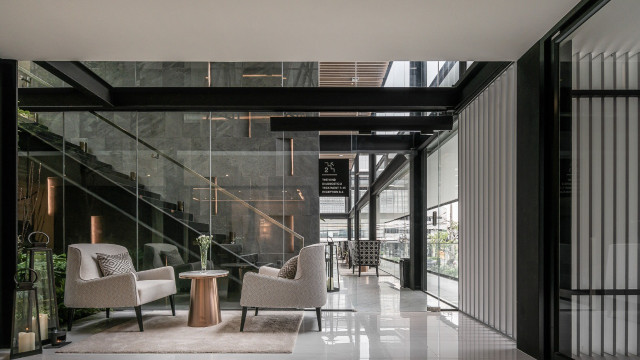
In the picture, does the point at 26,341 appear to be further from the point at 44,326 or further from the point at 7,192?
the point at 7,192

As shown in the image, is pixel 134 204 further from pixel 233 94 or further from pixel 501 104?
pixel 501 104

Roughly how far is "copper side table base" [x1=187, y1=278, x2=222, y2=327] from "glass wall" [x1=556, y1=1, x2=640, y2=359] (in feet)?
12.1

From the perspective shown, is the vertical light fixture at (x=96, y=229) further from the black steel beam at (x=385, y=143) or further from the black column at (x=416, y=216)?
the black column at (x=416, y=216)

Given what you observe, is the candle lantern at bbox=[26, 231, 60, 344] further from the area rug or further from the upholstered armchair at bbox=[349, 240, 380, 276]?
the upholstered armchair at bbox=[349, 240, 380, 276]

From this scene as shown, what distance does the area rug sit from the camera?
4688mm

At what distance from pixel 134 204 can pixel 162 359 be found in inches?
133

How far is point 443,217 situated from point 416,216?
135 centimetres

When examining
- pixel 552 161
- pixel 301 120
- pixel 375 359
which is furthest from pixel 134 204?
pixel 552 161

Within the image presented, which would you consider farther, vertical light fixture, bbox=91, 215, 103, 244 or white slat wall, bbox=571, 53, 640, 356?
vertical light fixture, bbox=91, 215, 103, 244

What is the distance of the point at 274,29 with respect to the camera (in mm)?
3975

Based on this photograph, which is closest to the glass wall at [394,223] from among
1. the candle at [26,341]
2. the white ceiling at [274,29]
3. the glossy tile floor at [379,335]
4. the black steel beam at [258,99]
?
the glossy tile floor at [379,335]

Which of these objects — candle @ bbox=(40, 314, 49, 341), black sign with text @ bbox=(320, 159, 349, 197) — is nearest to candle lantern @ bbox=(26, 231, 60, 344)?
candle @ bbox=(40, 314, 49, 341)

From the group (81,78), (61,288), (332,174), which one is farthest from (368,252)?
(81,78)

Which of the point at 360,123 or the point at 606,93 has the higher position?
the point at 360,123
